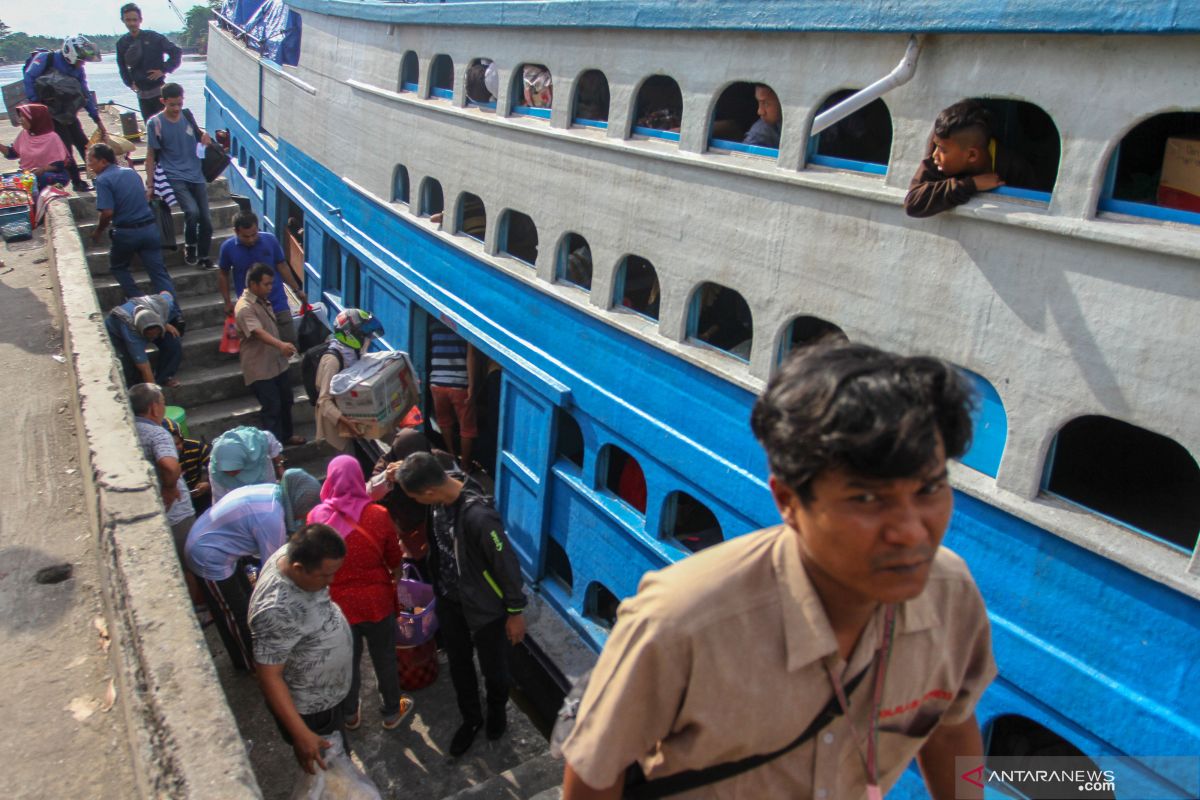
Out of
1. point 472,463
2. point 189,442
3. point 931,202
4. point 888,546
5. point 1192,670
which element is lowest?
point 472,463

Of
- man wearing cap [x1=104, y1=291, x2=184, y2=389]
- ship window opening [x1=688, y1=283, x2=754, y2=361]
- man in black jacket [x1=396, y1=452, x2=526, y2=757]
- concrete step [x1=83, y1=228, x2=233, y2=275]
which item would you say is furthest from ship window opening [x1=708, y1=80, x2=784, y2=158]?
concrete step [x1=83, y1=228, x2=233, y2=275]

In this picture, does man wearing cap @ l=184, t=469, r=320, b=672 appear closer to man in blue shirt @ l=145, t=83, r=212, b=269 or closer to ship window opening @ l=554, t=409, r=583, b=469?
ship window opening @ l=554, t=409, r=583, b=469

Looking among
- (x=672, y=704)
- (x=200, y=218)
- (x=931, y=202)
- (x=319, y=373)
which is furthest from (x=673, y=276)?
(x=200, y=218)

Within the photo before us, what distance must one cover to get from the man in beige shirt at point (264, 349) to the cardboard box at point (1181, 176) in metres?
6.30

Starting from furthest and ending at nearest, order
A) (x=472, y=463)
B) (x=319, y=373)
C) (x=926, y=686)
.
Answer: (x=472, y=463), (x=319, y=373), (x=926, y=686)

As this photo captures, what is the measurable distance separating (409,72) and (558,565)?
4.78m

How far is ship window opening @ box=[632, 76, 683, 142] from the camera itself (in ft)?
17.7

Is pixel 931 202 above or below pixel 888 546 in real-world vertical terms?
above

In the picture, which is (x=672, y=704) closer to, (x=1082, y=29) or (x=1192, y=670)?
(x=1192, y=670)

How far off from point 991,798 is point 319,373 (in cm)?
558

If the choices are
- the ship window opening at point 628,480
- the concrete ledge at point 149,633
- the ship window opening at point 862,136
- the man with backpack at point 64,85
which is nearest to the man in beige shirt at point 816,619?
the concrete ledge at point 149,633

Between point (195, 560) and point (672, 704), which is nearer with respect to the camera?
point (672, 704)

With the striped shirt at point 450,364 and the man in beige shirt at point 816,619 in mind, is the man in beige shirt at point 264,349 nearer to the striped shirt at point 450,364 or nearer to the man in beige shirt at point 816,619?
the striped shirt at point 450,364

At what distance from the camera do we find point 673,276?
5.11m
